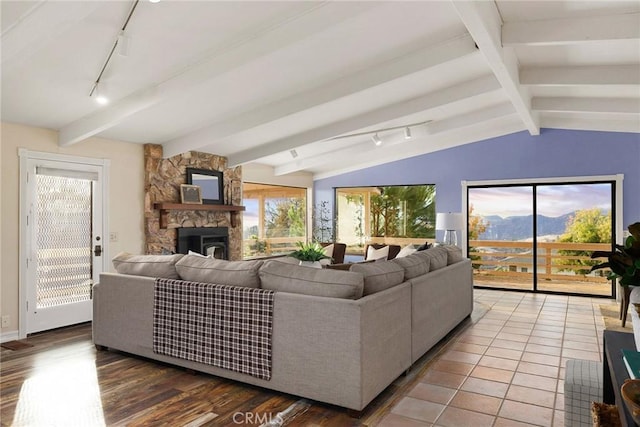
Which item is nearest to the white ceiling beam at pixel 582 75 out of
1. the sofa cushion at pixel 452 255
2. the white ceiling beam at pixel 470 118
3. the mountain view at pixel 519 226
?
the white ceiling beam at pixel 470 118

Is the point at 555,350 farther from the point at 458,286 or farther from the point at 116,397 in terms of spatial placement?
the point at 116,397

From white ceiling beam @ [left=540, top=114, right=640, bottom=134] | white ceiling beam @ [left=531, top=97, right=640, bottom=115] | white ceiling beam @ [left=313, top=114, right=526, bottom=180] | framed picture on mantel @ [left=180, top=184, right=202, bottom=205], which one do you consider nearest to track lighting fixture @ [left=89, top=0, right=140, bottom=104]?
framed picture on mantel @ [left=180, top=184, right=202, bottom=205]

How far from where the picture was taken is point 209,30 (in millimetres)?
3170

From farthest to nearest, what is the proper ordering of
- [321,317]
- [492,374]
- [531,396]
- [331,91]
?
1. [331,91]
2. [492,374]
3. [531,396]
4. [321,317]

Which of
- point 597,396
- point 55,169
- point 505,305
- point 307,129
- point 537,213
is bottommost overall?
point 505,305

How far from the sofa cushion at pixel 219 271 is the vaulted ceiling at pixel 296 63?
5.00 ft

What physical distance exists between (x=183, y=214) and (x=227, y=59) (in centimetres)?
321

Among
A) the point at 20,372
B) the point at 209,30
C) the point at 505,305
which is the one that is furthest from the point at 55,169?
the point at 505,305

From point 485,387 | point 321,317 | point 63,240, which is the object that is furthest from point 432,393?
point 63,240

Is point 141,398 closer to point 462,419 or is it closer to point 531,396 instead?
point 462,419

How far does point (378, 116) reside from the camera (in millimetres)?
5527

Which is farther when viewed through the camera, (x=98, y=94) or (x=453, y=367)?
(x=98, y=94)

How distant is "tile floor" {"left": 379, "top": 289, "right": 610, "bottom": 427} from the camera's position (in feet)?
8.79

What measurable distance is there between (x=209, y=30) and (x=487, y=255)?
6166mm
